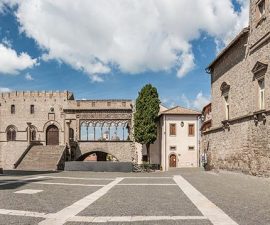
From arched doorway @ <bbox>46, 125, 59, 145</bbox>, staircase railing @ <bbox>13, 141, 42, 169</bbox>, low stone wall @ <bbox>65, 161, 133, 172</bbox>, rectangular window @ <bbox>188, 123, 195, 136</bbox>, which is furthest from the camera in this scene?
arched doorway @ <bbox>46, 125, 59, 145</bbox>

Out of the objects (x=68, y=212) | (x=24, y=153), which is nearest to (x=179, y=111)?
(x=24, y=153)

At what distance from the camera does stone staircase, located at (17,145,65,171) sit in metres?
39.1

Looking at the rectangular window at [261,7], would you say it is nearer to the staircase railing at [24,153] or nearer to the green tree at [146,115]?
the green tree at [146,115]

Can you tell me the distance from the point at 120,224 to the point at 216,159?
20.7 meters

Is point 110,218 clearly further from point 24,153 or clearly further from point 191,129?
point 191,129

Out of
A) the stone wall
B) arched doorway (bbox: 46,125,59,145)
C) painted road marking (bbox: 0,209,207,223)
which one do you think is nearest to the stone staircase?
arched doorway (bbox: 46,125,59,145)

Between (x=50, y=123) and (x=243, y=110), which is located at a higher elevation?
(x=50, y=123)

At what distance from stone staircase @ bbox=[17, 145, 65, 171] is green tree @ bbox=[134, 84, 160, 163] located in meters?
9.25

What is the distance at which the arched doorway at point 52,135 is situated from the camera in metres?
49.3

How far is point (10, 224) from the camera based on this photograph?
22.9 feet

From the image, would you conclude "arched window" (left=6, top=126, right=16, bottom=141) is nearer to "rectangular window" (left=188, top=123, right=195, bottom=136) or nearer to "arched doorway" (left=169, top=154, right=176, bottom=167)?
"arched doorway" (left=169, top=154, right=176, bottom=167)

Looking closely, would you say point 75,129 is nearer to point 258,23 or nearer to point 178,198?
point 258,23

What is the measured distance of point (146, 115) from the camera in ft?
143

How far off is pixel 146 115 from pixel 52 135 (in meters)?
14.0
